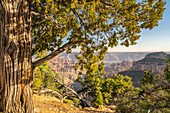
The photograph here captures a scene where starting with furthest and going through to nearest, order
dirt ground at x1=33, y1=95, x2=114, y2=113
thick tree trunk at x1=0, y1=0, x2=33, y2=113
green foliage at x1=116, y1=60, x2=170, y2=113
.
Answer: green foliage at x1=116, y1=60, x2=170, y2=113
dirt ground at x1=33, y1=95, x2=114, y2=113
thick tree trunk at x1=0, y1=0, x2=33, y2=113

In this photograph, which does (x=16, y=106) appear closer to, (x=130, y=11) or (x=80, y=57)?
(x=80, y=57)

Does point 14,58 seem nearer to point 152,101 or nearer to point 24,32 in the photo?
point 24,32

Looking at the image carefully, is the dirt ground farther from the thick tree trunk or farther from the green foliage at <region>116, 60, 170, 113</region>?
the green foliage at <region>116, 60, 170, 113</region>

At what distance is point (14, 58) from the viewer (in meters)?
3.07

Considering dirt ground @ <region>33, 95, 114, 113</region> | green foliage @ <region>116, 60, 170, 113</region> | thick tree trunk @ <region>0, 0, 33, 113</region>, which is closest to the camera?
thick tree trunk @ <region>0, 0, 33, 113</region>

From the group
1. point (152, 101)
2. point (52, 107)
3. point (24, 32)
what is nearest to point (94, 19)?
point (24, 32)

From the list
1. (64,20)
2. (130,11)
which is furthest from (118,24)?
(64,20)

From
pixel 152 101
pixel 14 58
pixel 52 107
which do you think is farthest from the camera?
pixel 152 101

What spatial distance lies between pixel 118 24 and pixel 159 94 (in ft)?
19.3

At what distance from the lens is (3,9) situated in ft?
9.85

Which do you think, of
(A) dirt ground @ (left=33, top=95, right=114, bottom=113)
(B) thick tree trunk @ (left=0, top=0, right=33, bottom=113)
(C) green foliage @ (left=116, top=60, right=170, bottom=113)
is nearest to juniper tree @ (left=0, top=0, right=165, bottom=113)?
(B) thick tree trunk @ (left=0, top=0, right=33, bottom=113)

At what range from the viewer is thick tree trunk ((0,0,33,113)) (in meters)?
3.01

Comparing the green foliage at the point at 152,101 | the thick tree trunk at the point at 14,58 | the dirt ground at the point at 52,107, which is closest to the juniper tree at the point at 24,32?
the thick tree trunk at the point at 14,58

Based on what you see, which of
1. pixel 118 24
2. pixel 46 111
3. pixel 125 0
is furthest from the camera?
pixel 46 111
